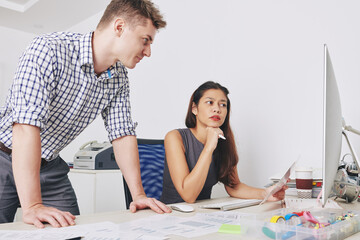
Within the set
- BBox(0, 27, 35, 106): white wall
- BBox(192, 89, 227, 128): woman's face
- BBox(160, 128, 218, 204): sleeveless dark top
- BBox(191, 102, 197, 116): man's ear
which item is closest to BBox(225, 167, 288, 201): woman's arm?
BBox(160, 128, 218, 204): sleeveless dark top

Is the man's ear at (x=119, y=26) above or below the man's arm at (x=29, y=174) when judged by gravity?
above

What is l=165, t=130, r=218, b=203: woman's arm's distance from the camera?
131 cm

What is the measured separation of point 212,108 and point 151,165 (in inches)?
16.9

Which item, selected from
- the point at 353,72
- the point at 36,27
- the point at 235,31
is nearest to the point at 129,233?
the point at 353,72

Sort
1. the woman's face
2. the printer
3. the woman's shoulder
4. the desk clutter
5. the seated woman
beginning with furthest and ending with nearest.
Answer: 1. the printer
2. the woman's face
3. the woman's shoulder
4. the seated woman
5. the desk clutter

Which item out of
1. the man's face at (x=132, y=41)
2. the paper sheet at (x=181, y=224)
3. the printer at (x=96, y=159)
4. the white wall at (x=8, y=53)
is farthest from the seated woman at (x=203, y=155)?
the white wall at (x=8, y=53)

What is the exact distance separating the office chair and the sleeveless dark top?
0.15 feet

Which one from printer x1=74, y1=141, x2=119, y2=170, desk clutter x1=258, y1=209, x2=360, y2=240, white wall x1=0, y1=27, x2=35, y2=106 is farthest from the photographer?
white wall x1=0, y1=27, x2=35, y2=106

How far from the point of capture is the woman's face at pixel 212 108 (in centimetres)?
165

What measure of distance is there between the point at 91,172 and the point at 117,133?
1173 mm

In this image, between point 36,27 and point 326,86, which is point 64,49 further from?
point 36,27

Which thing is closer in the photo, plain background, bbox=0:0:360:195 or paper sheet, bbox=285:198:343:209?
Result: paper sheet, bbox=285:198:343:209

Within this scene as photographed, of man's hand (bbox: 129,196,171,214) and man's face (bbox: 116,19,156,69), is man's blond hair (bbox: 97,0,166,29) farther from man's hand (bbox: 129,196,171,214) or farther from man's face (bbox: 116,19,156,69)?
man's hand (bbox: 129,196,171,214)

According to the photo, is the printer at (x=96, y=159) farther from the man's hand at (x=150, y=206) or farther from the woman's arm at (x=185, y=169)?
the man's hand at (x=150, y=206)
